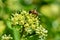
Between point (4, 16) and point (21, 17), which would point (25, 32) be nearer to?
point (21, 17)

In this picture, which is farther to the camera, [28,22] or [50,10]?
[50,10]

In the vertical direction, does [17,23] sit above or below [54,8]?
below

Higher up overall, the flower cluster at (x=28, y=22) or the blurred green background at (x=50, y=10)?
the blurred green background at (x=50, y=10)

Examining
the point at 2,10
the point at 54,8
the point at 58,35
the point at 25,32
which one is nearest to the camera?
the point at 25,32

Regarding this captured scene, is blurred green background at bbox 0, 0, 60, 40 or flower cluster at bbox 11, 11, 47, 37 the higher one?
blurred green background at bbox 0, 0, 60, 40

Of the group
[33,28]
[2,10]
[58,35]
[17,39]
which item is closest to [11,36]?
[17,39]

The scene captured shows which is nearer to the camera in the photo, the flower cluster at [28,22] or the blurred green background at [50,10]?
the flower cluster at [28,22]

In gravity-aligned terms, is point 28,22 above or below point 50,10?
below

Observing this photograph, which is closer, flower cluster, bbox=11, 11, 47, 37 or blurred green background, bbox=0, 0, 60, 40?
flower cluster, bbox=11, 11, 47, 37
